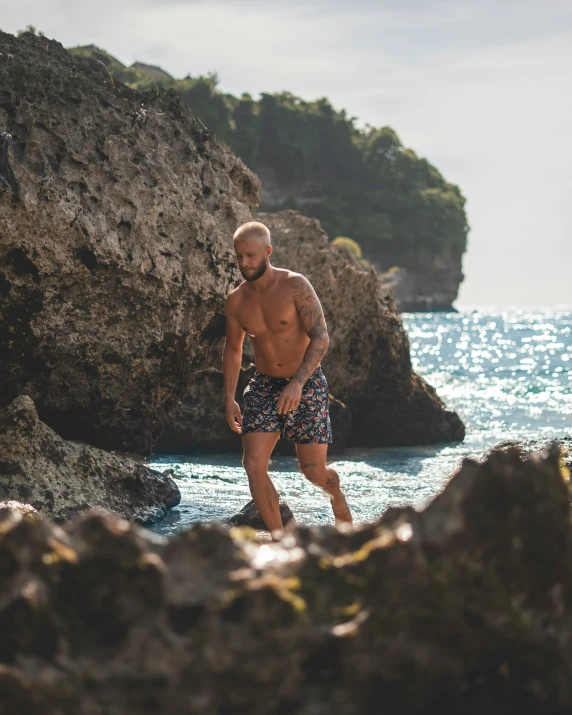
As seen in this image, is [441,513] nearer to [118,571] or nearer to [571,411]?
[118,571]

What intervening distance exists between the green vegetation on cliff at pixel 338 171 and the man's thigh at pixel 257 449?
320 ft

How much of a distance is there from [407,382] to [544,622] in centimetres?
1030

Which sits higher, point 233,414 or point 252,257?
point 252,257

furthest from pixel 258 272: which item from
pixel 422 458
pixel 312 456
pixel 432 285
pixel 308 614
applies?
pixel 432 285

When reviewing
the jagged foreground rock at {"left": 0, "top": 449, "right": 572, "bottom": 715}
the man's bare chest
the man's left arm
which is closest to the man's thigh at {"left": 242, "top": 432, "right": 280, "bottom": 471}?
the man's left arm

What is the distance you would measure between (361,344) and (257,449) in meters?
6.37

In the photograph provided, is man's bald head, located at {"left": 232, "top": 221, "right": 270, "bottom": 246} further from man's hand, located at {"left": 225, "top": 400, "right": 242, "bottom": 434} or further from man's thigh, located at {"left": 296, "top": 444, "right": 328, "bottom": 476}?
man's thigh, located at {"left": 296, "top": 444, "right": 328, "bottom": 476}

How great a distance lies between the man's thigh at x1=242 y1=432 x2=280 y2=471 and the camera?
19.5 feet

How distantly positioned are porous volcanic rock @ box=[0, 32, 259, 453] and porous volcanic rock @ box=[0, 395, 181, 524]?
55 cm

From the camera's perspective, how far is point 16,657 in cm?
219

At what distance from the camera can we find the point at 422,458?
12.0 meters

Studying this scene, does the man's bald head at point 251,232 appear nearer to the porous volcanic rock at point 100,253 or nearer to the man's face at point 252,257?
the man's face at point 252,257

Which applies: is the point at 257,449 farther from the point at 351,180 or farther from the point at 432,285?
the point at 432,285

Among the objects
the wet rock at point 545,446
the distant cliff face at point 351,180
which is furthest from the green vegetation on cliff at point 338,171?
the wet rock at point 545,446
